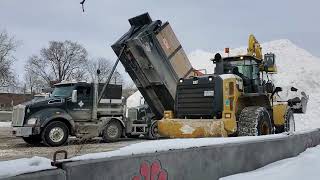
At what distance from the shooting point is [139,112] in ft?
60.6

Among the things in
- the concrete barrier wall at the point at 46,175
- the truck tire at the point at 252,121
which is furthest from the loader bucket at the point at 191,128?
the concrete barrier wall at the point at 46,175

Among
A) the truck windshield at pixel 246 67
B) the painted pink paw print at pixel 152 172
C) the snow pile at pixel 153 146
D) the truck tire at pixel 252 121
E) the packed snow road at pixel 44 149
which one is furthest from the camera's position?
the truck windshield at pixel 246 67

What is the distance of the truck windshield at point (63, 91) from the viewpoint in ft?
50.7

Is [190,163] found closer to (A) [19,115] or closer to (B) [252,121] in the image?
(B) [252,121]

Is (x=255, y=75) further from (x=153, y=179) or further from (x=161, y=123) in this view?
(x=153, y=179)

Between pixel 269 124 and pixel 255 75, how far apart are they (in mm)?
1934

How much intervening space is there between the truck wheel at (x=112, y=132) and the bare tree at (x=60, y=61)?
56.1 metres

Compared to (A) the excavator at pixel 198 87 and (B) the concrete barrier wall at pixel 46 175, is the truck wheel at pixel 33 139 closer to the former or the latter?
(A) the excavator at pixel 198 87

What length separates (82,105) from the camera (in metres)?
15.6

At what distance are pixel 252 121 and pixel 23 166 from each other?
8.60 metres

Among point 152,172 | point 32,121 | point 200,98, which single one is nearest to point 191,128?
Result: point 200,98

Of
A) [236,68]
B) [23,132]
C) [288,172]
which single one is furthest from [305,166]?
[23,132]

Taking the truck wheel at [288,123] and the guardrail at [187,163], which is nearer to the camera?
the guardrail at [187,163]

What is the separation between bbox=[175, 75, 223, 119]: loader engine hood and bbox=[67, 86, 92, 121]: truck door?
14.2ft
